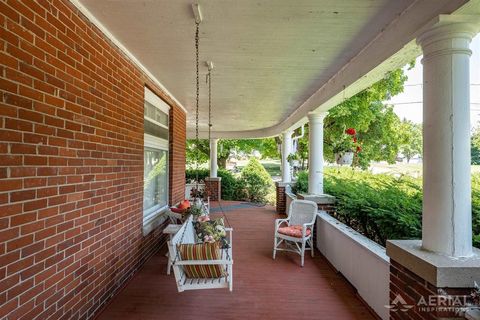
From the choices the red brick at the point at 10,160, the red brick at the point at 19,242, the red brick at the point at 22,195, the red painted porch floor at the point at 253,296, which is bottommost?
the red painted porch floor at the point at 253,296

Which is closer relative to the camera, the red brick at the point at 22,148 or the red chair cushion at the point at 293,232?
the red brick at the point at 22,148

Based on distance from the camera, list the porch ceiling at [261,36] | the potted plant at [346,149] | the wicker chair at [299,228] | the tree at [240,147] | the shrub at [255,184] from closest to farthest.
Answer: the porch ceiling at [261,36], the potted plant at [346,149], the wicker chair at [299,228], the shrub at [255,184], the tree at [240,147]

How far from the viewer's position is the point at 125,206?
3.34m

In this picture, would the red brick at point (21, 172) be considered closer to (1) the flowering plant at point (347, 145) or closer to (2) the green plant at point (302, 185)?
(1) the flowering plant at point (347, 145)

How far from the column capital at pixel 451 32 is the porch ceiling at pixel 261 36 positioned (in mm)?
75

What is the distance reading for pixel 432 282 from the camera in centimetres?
178

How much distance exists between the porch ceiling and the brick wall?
15.9 inches

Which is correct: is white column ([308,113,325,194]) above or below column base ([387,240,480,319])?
above

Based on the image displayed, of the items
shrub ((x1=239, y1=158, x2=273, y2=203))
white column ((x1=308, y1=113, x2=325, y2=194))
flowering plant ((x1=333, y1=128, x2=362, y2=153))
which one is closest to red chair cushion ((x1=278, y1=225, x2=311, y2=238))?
white column ((x1=308, y1=113, x2=325, y2=194))

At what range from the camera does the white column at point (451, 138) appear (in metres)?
1.89

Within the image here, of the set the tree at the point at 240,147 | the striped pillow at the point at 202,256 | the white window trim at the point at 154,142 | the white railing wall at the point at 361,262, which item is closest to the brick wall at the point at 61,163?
the white window trim at the point at 154,142

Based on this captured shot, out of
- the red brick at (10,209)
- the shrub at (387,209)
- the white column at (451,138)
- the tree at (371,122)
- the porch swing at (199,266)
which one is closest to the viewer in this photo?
the red brick at (10,209)

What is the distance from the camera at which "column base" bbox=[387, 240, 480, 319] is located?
174 cm

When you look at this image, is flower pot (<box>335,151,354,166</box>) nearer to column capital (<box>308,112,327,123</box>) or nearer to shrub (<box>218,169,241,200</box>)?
column capital (<box>308,112,327,123</box>)
